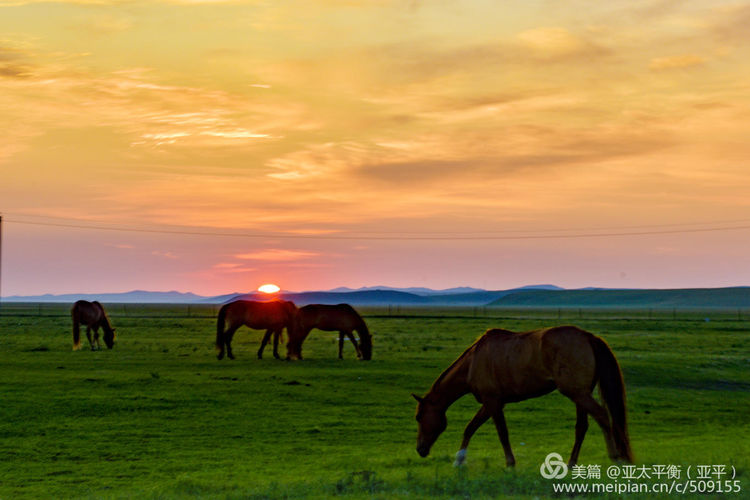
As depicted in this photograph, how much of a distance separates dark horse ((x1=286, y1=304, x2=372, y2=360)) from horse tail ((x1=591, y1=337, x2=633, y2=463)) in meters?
22.1

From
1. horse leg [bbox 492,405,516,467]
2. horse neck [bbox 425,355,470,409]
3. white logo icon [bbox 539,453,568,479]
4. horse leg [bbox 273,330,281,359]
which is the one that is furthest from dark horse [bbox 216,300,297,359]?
white logo icon [bbox 539,453,568,479]

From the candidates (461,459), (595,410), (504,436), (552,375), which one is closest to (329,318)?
(461,459)

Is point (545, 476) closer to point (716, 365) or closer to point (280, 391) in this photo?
point (280, 391)

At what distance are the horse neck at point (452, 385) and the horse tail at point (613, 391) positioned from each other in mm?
2314

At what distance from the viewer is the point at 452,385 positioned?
13.7 metres

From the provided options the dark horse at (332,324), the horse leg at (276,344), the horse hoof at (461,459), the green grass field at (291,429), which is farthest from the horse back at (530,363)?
the horse leg at (276,344)

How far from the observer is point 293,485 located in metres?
11.7

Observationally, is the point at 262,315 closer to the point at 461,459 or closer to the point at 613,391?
the point at 461,459

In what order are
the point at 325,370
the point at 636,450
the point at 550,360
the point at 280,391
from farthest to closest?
the point at 325,370 → the point at 280,391 → the point at 636,450 → the point at 550,360

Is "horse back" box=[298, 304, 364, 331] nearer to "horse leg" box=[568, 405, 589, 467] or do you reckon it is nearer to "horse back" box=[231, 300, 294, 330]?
"horse back" box=[231, 300, 294, 330]

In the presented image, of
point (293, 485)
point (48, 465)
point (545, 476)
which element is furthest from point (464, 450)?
point (48, 465)

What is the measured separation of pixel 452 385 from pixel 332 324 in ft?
71.2

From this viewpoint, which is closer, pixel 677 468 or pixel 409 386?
pixel 677 468

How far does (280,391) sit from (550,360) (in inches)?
511
